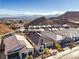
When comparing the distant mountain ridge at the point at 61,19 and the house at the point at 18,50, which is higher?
the house at the point at 18,50

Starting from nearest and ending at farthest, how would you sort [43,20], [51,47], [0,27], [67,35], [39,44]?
[39,44]
[51,47]
[67,35]
[0,27]
[43,20]

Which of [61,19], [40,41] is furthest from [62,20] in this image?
[40,41]

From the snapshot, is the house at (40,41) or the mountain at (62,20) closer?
the house at (40,41)

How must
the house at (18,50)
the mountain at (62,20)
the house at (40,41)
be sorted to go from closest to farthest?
the house at (18,50)
the house at (40,41)
the mountain at (62,20)

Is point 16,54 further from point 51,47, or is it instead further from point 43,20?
point 43,20

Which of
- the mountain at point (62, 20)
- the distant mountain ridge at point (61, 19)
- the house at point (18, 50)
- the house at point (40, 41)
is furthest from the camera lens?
the distant mountain ridge at point (61, 19)

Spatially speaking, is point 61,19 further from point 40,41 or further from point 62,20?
point 40,41

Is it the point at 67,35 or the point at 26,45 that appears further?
the point at 67,35

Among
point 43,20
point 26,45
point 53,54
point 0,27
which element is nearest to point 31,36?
point 26,45

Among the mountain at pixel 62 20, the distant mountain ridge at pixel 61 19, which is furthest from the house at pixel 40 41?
the distant mountain ridge at pixel 61 19

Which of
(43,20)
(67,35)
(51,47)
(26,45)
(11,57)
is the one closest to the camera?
(11,57)

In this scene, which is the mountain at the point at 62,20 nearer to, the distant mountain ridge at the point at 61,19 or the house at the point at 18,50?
the distant mountain ridge at the point at 61,19
